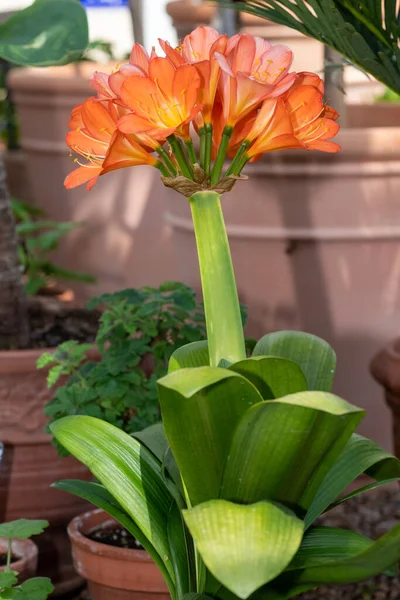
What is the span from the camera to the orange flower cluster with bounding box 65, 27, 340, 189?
1.07m

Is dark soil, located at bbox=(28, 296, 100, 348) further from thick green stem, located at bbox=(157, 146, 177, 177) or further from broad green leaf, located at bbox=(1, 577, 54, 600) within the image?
thick green stem, located at bbox=(157, 146, 177, 177)

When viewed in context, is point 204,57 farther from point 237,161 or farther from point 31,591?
point 31,591

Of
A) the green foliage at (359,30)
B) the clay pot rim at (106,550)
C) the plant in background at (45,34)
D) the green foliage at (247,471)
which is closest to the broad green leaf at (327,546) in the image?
the green foliage at (247,471)

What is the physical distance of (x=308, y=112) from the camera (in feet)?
3.73

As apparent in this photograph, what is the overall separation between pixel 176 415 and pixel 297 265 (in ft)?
4.22

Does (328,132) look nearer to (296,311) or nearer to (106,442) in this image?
(106,442)

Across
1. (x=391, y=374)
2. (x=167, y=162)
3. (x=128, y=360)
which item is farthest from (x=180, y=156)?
(x=391, y=374)

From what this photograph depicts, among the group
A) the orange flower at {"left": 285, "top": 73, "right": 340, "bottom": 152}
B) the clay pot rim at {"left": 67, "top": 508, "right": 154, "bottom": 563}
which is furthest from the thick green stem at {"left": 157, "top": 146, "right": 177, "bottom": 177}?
the clay pot rim at {"left": 67, "top": 508, "right": 154, "bottom": 563}

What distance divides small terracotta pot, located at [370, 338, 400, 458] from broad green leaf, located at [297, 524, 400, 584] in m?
1.09

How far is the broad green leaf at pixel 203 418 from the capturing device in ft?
3.37

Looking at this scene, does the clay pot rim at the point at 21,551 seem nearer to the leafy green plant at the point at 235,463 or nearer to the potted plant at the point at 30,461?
the potted plant at the point at 30,461

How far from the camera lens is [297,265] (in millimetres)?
2307

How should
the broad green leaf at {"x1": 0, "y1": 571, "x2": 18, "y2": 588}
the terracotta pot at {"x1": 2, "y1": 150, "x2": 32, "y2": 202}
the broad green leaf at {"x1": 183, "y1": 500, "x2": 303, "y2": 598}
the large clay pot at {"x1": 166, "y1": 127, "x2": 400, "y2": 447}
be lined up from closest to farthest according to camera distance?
the broad green leaf at {"x1": 183, "y1": 500, "x2": 303, "y2": 598}
the broad green leaf at {"x1": 0, "y1": 571, "x2": 18, "y2": 588}
the large clay pot at {"x1": 166, "y1": 127, "x2": 400, "y2": 447}
the terracotta pot at {"x1": 2, "y1": 150, "x2": 32, "y2": 202}

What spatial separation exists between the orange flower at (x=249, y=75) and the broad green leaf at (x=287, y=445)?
0.33 metres
